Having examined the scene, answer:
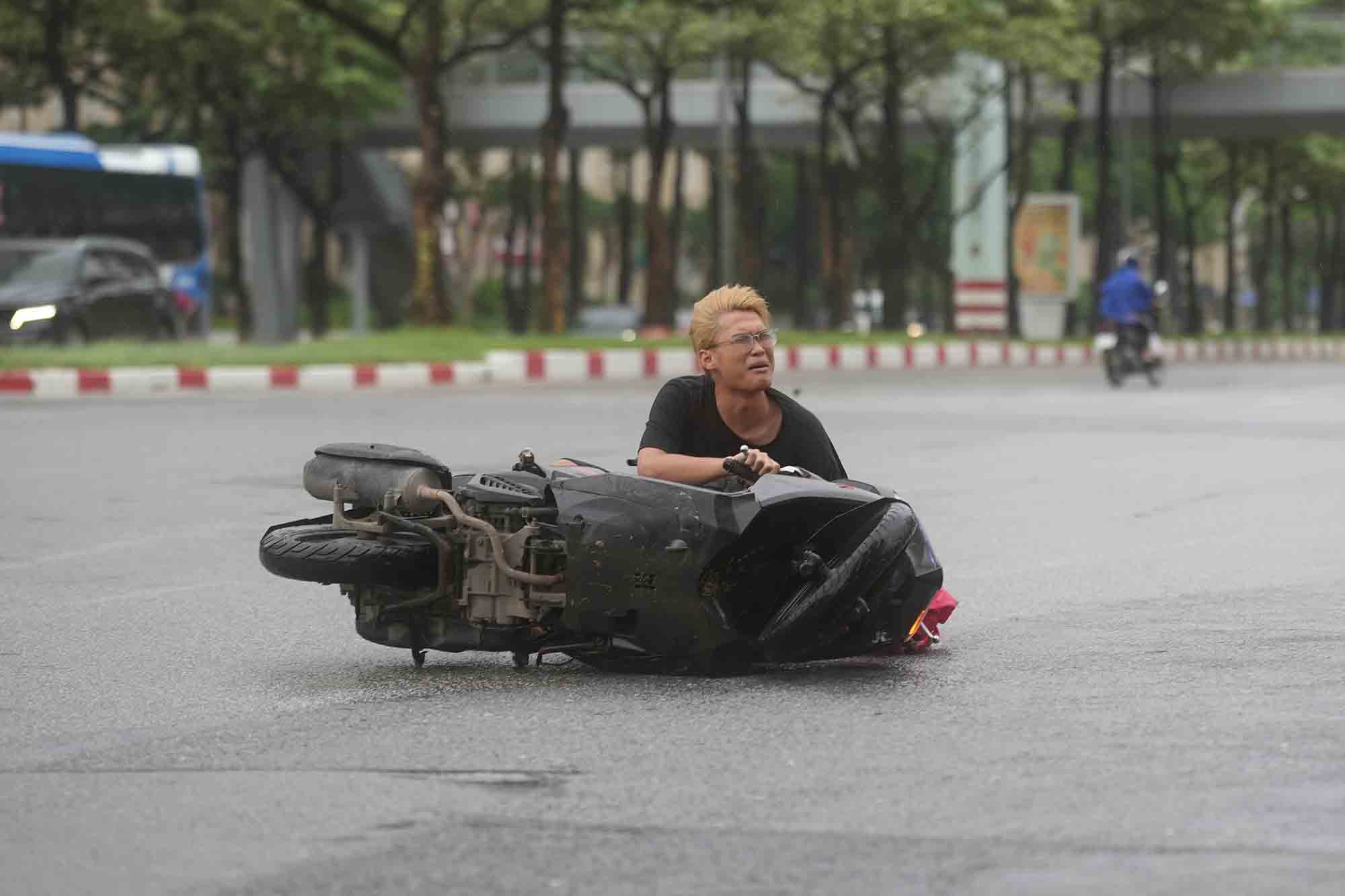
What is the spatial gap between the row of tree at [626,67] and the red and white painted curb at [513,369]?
3.93m

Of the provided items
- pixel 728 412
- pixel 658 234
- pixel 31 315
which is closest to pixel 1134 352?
pixel 31 315

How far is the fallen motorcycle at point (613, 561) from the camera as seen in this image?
7312 mm

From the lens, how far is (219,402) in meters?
26.5

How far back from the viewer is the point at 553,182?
4056cm

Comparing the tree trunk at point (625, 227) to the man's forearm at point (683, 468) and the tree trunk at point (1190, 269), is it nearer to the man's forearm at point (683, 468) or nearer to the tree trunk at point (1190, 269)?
the tree trunk at point (1190, 269)

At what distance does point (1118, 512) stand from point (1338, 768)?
782 centimetres

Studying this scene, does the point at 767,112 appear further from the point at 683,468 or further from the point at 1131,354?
the point at 683,468

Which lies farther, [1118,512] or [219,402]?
[219,402]

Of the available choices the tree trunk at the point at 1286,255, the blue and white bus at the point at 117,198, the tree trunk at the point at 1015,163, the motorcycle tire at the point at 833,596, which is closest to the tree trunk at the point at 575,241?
the tree trunk at the point at 1015,163

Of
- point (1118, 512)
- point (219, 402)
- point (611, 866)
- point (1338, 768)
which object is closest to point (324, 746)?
point (611, 866)

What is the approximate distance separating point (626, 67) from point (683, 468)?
156 feet

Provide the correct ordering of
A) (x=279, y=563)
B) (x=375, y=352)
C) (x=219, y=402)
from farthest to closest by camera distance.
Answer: (x=375, y=352) → (x=219, y=402) → (x=279, y=563)

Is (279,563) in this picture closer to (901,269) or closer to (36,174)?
(36,174)

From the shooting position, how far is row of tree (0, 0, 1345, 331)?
42.0 metres
